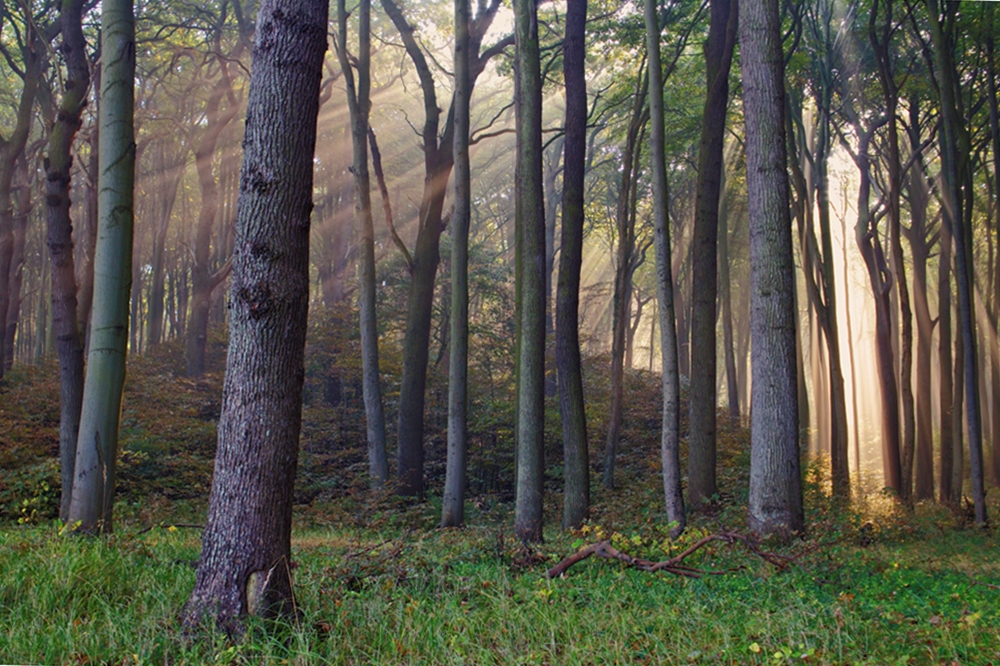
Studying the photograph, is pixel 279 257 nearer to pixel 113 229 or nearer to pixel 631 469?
pixel 113 229

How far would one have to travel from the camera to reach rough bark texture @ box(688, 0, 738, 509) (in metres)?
11.3

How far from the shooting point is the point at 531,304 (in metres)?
8.97

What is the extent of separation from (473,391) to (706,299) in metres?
9.31

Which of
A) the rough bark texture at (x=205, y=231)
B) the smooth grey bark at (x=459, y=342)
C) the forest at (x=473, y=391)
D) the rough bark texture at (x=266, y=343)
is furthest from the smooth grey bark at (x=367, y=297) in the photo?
the rough bark texture at (x=266, y=343)

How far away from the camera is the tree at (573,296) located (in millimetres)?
9914

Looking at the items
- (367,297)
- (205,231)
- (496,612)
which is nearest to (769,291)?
(496,612)

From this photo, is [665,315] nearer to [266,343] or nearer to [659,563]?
[659,563]

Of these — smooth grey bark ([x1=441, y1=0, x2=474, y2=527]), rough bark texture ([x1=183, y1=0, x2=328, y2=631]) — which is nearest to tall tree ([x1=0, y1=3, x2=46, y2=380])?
smooth grey bark ([x1=441, y1=0, x2=474, y2=527])

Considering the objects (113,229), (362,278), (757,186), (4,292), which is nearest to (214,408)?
(4,292)

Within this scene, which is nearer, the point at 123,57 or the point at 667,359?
the point at 123,57

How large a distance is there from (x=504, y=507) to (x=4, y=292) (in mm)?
11423

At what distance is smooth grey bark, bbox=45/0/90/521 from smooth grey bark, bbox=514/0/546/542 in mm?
5015

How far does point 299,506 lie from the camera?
41.5 ft

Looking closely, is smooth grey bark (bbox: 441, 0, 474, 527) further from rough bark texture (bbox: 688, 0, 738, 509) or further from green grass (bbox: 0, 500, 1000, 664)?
green grass (bbox: 0, 500, 1000, 664)
